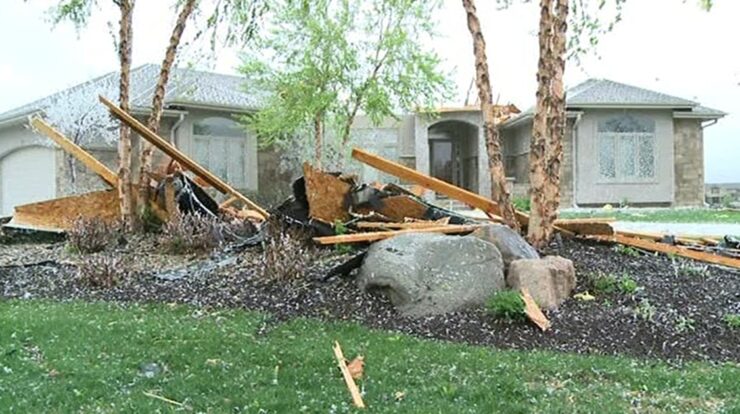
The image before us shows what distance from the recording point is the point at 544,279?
5.46 metres

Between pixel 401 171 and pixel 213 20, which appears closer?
pixel 401 171

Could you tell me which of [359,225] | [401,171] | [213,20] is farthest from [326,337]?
[213,20]

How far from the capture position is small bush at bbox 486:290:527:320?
197 inches

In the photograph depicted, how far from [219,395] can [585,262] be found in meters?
4.26

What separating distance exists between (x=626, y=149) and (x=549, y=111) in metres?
16.9

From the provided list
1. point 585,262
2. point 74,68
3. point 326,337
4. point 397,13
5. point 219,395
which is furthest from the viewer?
point 74,68

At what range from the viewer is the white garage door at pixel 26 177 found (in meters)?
19.4

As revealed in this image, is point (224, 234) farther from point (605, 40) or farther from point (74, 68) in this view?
point (74, 68)

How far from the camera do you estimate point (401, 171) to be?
7793mm

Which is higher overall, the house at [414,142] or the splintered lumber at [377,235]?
the house at [414,142]

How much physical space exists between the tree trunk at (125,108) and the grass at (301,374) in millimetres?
5327

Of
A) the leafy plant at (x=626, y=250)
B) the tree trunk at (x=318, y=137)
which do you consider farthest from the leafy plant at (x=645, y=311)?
the tree trunk at (x=318, y=137)

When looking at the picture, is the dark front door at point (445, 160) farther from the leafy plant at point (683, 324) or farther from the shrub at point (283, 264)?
the leafy plant at point (683, 324)

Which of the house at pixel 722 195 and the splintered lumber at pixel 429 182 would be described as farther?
the house at pixel 722 195
